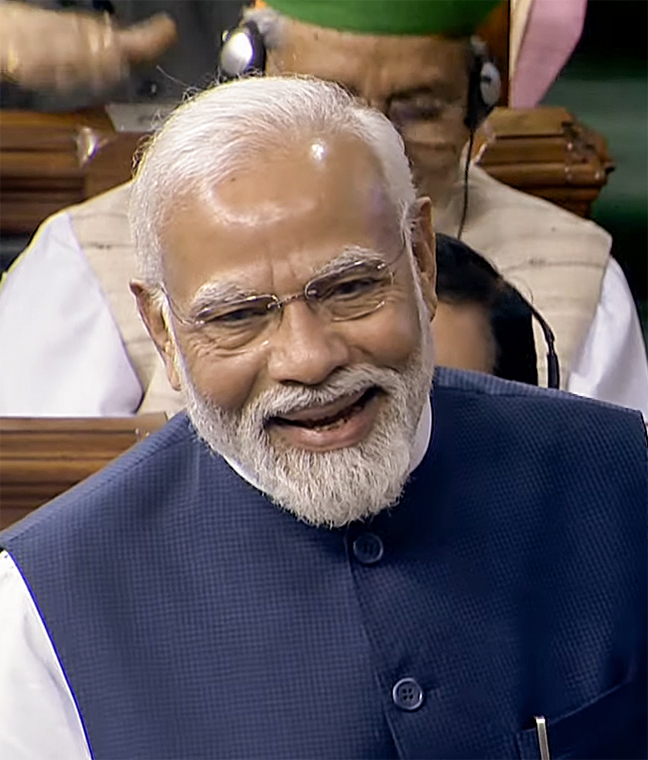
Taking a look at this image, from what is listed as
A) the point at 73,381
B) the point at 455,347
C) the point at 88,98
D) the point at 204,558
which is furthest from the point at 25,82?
the point at 204,558

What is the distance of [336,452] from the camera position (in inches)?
32.2

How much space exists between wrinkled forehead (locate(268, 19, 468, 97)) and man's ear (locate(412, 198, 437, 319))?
18.7 inches

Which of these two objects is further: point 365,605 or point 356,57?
point 356,57

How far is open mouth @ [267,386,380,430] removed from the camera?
806 millimetres

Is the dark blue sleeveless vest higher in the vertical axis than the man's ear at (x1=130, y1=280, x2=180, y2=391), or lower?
lower

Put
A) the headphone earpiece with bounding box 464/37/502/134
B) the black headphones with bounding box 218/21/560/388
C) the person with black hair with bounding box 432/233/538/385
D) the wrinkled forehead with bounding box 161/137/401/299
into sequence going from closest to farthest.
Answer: the wrinkled forehead with bounding box 161/137/401/299
the person with black hair with bounding box 432/233/538/385
the black headphones with bounding box 218/21/560/388
the headphone earpiece with bounding box 464/37/502/134

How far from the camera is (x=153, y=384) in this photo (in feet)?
4.86

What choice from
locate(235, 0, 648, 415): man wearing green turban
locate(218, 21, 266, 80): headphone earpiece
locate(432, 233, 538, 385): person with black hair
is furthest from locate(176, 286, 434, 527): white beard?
locate(218, 21, 266, 80): headphone earpiece

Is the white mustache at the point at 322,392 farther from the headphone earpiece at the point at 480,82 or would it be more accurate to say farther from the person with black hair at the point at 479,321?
the headphone earpiece at the point at 480,82

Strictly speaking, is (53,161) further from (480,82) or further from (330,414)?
(330,414)

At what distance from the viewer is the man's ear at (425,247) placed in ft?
2.83

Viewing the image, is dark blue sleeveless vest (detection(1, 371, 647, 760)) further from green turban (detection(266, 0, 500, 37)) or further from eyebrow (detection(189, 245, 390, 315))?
green turban (detection(266, 0, 500, 37))

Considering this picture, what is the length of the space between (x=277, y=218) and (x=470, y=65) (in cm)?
70

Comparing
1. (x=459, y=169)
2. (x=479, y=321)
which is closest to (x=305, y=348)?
(x=479, y=321)
